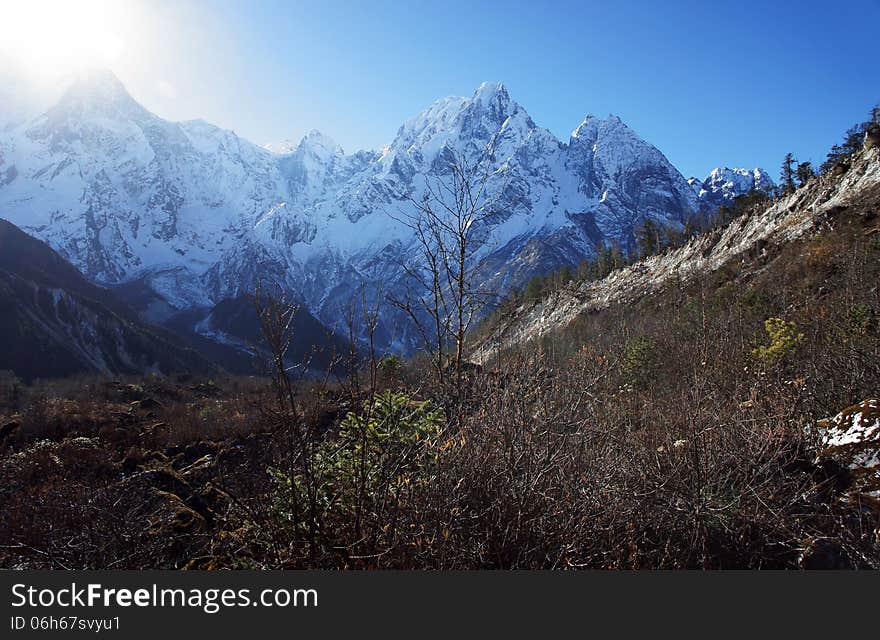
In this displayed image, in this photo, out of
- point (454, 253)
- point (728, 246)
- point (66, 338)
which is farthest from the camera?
point (66, 338)

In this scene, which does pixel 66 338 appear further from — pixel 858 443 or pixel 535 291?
pixel 858 443

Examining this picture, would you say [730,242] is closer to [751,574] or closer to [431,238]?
[431,238]

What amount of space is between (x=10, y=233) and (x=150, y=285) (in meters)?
102

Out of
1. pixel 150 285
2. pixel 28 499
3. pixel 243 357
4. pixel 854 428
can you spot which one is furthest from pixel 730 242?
pixel 150 285

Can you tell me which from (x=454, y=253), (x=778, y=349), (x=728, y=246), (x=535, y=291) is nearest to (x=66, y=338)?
(x=535, y=291)

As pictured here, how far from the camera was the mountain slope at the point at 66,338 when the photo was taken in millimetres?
55125

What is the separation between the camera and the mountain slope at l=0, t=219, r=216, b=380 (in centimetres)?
5512

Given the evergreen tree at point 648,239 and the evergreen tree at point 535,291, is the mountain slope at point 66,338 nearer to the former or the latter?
the evergreen tree at point 535,291

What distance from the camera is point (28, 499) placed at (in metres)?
6.48

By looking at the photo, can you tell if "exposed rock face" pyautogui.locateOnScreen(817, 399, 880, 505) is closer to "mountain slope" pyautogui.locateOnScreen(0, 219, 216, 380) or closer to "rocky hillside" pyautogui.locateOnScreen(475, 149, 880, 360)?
"rocky hillside" pyautogui.locateOnScreen(475, 149, 880, 360)

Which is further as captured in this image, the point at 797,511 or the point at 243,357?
the point at 243,357

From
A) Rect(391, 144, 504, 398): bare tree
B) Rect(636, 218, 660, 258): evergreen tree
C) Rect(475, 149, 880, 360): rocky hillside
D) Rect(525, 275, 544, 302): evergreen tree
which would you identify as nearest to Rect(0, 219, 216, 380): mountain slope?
Rect(525, 275, 544, 302): evergreen tree

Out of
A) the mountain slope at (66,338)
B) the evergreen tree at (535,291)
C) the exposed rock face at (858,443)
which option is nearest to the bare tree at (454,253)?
the exposed rock face at (858,443)

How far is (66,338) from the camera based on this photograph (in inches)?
2386
